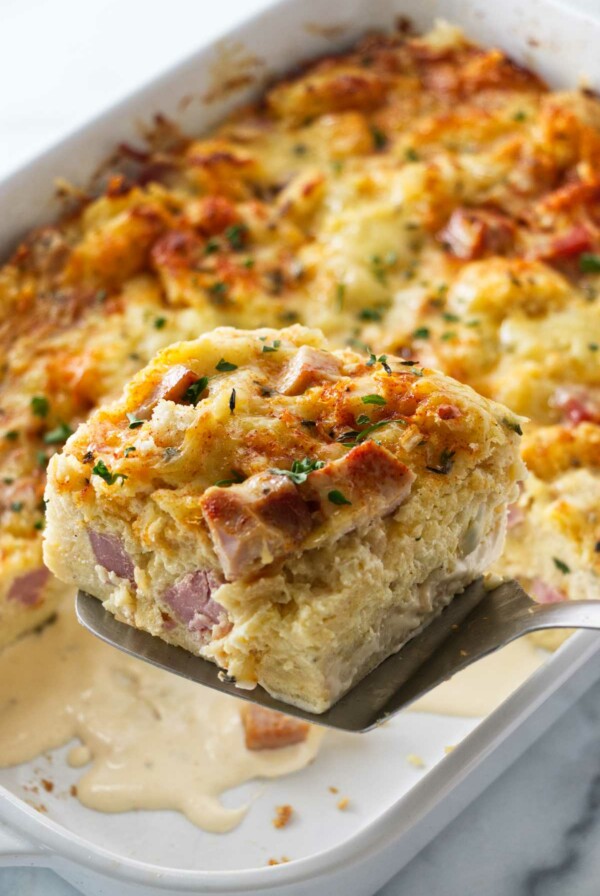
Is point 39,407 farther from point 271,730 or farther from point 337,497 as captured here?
point 337,497

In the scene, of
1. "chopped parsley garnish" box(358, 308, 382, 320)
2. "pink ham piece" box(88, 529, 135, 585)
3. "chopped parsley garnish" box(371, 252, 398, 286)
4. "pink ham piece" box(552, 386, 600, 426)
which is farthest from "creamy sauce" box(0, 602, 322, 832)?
"chopped parsley garnish" box(371, 252, 398, 286)

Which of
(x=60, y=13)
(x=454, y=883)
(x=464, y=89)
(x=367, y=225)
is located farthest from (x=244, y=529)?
(x=60, y=13)

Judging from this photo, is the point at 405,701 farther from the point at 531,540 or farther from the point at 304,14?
the point at 304,14

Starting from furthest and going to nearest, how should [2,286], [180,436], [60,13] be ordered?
[60,13], [2,286], [180,436]

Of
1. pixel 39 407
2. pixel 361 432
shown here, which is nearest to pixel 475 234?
pixel 39 407

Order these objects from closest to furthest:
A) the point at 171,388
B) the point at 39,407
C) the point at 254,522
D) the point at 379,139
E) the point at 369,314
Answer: the point at 254,522
the point at 171,388
the point at 39,407
the point at 369,314
the point at 379,139

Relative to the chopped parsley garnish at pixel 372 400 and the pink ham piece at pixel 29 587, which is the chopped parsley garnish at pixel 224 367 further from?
the pink ham piece at pixel 29 587

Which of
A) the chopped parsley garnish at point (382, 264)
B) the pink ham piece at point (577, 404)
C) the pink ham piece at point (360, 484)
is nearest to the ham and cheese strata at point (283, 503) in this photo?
the pink ham piece at point (360, 484)
